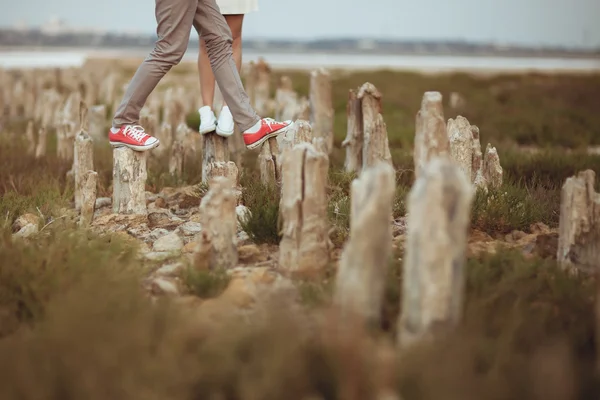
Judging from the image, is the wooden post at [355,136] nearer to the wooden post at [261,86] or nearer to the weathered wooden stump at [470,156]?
the weathered wooden stump at [470,156]

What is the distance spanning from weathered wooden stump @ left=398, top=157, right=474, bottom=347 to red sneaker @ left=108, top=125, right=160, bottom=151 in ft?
8.88

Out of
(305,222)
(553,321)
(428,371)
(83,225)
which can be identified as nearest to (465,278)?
(553,321)

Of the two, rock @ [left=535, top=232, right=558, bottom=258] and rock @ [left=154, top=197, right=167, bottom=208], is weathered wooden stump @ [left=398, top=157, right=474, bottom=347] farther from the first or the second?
rock @ [left=154, top=197, right=167, bottom=208]

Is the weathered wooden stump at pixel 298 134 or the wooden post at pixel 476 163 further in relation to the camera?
the wooden post at pixel 476 163

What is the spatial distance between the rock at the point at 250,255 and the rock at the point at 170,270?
1.06 feet

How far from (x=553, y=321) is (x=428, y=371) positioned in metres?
0.96

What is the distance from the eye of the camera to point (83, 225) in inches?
192

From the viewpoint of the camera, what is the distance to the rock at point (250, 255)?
4.23 metres

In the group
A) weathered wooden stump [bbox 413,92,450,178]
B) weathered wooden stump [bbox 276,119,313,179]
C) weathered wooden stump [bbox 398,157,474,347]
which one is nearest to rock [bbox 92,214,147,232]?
weathered wooden stump [bbox 276,119,313,179]

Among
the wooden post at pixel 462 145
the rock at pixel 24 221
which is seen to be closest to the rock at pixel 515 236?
the wooden post at pixel 462 145

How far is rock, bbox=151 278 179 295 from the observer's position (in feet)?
12.2

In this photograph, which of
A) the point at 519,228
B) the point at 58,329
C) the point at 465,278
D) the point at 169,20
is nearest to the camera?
the point at 58,329

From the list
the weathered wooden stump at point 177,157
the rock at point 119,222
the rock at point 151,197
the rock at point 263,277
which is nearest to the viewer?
the rock at point 263,277

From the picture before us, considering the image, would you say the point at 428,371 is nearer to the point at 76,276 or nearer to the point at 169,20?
the point at 76,276
